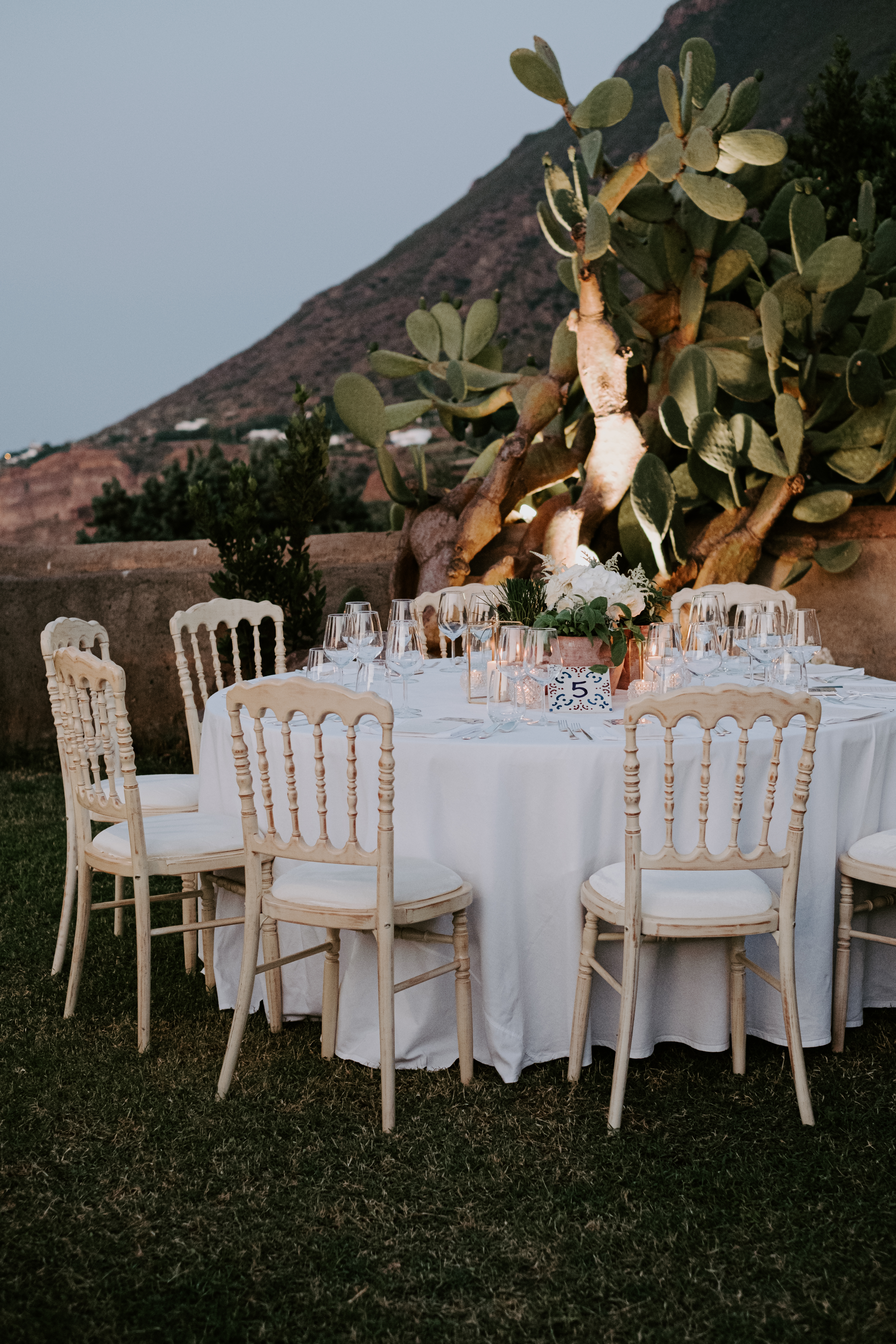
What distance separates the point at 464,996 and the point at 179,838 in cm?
83

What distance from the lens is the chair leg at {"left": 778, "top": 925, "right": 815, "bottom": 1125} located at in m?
2.34

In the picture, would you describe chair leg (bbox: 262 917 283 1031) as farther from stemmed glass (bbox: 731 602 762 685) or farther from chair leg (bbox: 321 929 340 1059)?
stemmed glass (bbox: 731 602 762 685)

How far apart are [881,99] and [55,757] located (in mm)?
6461

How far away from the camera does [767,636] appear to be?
3.02m

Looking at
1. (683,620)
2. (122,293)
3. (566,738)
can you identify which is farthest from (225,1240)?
(122,293)

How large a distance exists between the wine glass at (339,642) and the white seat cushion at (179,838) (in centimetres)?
51

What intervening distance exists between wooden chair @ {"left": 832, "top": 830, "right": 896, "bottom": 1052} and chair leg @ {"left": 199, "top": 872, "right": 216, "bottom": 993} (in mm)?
1611

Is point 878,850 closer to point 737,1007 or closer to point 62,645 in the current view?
point 737,1007

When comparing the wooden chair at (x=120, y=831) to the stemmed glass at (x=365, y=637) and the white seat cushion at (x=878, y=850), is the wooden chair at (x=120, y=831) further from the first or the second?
the white seat cushion at (x=878, y=850)

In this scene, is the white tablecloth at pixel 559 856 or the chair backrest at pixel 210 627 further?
the chair backrest at pixel 210 627

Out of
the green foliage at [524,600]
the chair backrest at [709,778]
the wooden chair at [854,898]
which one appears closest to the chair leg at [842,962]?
the wooden chair at [854,898]

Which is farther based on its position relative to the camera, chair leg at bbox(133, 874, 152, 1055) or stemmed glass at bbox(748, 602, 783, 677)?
stemmed glass at bbox(748, 602, 783, 677)

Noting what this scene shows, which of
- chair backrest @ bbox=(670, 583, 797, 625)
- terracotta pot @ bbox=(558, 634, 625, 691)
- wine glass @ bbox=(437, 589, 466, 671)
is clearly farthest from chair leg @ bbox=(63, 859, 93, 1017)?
chair backrest @ bbox=(670, 583, 797, 625)

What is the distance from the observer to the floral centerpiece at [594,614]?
287 centimetres
